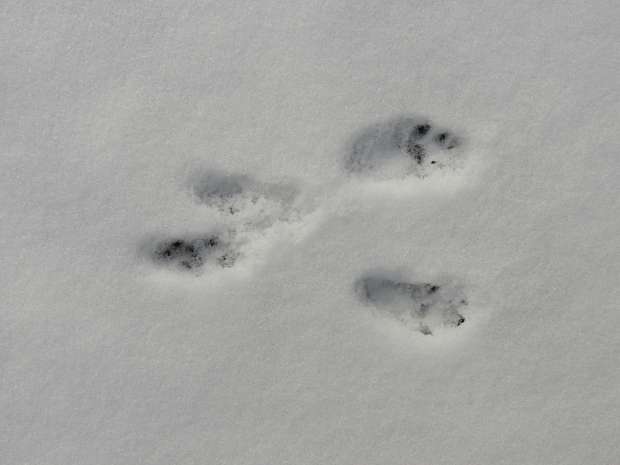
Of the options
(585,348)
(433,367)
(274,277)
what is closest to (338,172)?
(274,277)

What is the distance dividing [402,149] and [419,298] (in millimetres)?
653

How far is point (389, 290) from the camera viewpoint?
2695mm

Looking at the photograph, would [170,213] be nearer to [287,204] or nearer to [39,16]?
[287,204]

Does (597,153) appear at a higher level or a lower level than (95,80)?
lower

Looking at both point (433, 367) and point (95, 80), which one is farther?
point (433, 367)

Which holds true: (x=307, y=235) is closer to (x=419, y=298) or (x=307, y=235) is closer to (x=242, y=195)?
(x=242, y=195)

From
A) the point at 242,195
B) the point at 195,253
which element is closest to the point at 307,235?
the point at 242,195

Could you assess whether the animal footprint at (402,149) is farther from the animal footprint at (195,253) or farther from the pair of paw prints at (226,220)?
the animal footprint at (195,253)

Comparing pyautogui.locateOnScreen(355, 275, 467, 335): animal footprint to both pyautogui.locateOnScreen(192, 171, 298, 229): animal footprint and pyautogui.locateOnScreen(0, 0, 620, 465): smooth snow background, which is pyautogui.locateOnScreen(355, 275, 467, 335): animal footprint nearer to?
pyautogui.locateOnScreen(0, 0, 620, 465): smooth snow background

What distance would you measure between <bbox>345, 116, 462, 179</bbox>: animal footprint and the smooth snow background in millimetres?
58

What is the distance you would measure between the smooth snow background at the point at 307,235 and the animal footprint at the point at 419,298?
0.22 ft

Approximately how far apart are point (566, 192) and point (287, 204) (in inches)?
47.5

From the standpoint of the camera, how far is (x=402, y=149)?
2.62 m

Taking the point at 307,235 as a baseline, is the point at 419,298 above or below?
below
